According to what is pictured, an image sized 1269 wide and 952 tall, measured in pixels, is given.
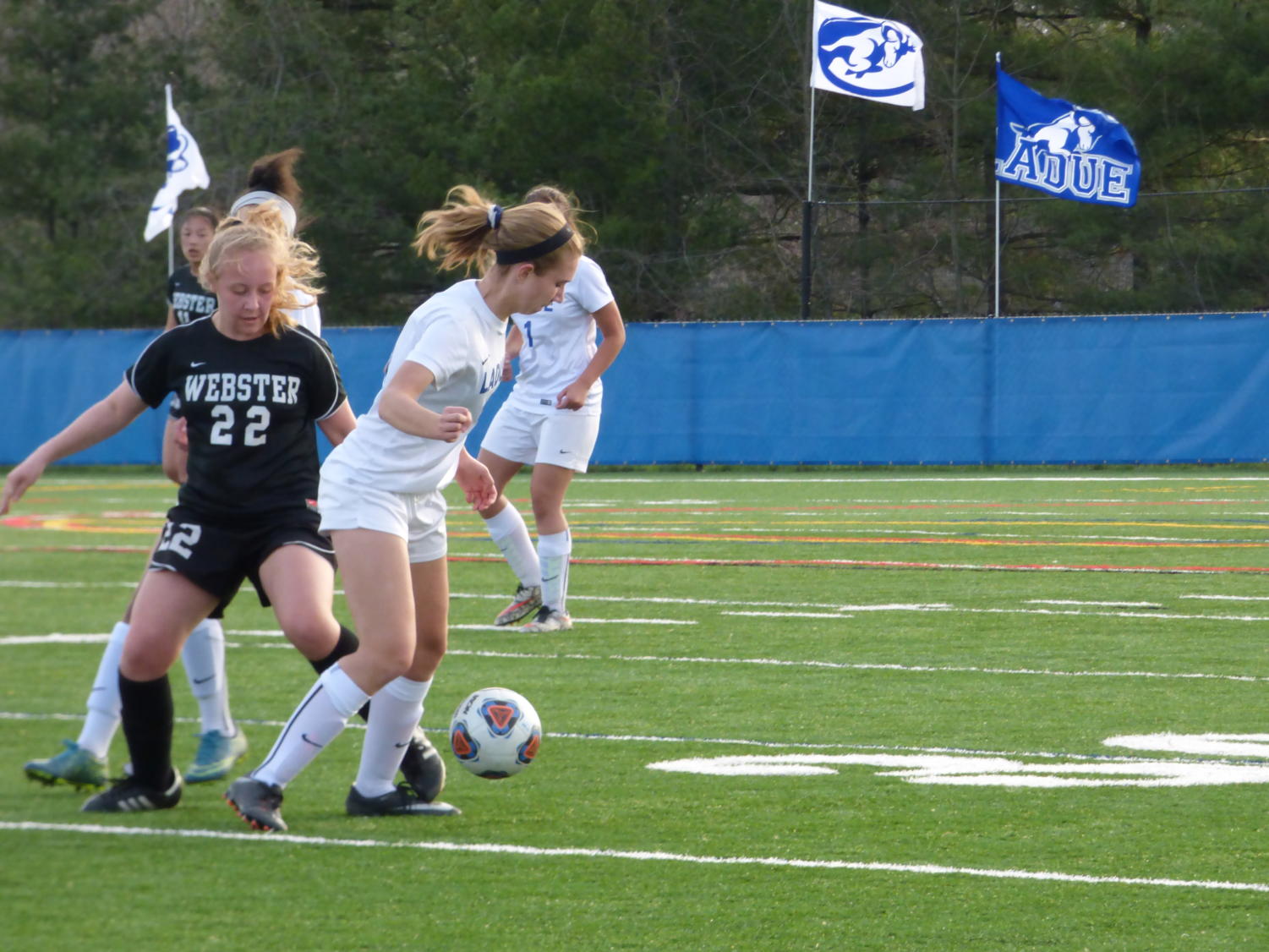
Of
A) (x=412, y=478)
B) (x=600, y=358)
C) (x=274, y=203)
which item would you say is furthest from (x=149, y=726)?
(x=600, y=358)

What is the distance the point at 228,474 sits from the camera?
570 cm

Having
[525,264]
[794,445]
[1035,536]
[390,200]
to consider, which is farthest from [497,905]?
[390,200]

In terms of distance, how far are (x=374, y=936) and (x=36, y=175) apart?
135 ft

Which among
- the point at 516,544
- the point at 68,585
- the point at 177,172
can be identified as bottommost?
the point at 68,585

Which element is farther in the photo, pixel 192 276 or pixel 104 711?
pixel 192 276

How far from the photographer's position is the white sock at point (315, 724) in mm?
5449

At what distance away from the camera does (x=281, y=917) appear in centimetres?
462

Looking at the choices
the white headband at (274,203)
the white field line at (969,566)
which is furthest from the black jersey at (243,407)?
the white field line at (969,566)

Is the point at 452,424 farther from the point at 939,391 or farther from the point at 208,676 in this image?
the point at 939,391

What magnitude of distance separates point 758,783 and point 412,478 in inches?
60.2

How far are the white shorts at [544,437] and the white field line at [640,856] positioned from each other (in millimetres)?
4506

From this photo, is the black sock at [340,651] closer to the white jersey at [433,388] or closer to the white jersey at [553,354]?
the white jersey at [433,388]

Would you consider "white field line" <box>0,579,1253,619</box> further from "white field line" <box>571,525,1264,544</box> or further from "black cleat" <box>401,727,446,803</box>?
"black cleat" <box>401,727,446,803</box>

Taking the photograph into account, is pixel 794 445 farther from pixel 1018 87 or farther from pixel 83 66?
pixel 83 66
